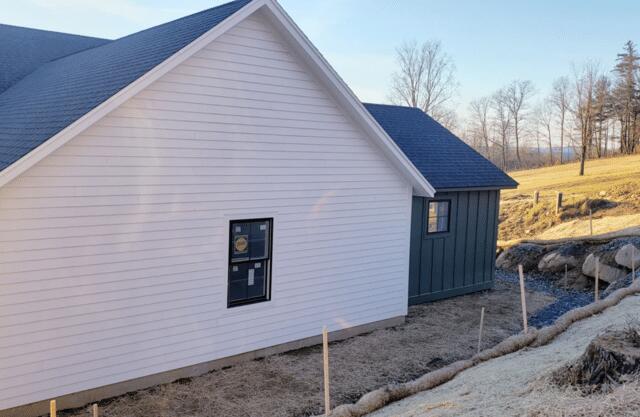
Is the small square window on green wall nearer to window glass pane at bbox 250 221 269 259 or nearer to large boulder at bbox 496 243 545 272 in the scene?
window glass pane at bbox 250 221 269 259

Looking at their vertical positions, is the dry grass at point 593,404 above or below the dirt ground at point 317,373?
above

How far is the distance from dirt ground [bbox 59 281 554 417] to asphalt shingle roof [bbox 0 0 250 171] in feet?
12.6

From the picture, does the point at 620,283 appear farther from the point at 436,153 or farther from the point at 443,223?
the point at 436,153

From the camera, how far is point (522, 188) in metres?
38.6

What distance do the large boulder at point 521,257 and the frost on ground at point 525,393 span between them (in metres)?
9.41

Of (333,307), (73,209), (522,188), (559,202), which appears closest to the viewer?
(73,209)

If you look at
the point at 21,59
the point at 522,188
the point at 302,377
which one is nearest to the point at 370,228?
the point at 302,377

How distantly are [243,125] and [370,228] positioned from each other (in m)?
3.57

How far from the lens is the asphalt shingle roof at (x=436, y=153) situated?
44.8ft

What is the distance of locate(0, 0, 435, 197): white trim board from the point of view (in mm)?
6762

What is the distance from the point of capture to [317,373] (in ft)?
29.3

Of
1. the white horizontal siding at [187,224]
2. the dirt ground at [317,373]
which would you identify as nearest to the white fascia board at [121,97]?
the white horizontal siding at [187,224]

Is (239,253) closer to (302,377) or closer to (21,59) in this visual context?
(302,377)

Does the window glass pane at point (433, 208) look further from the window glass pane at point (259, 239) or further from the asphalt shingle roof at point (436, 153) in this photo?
the window glass pane at point (259, 239)
